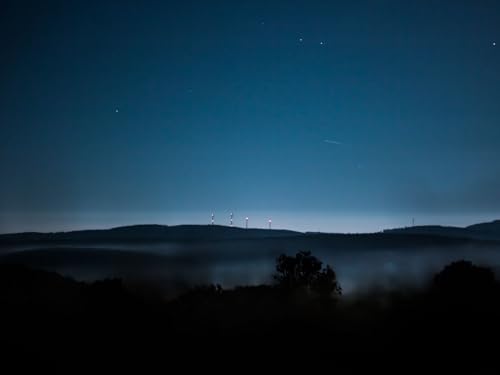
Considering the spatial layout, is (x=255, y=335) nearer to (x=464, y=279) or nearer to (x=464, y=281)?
(x=464, y=281)

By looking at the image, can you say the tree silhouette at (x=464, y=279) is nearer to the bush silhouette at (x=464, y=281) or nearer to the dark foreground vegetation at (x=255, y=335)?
the bush silhouette at (x=464, y=281)

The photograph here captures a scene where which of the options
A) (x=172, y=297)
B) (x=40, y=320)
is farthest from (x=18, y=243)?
(x=40, y=320)

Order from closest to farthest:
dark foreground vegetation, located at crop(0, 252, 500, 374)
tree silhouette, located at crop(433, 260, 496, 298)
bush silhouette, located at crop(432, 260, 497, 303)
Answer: dark foreground vegetation, located at crop(0, 252, 500, 374) → bush silhouette, located at crop(432, 260, 497, 303) → tree silhouette, located at crop(433, 260, 496, 298)

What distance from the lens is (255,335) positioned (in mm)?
26859

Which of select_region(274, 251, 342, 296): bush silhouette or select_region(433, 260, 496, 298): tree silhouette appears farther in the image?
select_region(274, 251, 342, 296): bush silhouette

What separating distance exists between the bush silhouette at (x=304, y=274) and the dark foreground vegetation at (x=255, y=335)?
1960 centimetres

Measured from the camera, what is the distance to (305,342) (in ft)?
81.1

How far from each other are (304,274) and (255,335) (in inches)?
1509

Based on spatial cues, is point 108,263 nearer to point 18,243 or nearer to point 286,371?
point 18,243

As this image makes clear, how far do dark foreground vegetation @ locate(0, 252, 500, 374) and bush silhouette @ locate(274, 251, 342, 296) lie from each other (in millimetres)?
19596

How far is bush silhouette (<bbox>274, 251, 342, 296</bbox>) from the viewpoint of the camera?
62.5 m

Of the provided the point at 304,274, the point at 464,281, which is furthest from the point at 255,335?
the point at 304,274

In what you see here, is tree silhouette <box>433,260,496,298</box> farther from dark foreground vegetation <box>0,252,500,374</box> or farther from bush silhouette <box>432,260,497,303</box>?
dark foreground vegetation <box>0,252,500,374</box>

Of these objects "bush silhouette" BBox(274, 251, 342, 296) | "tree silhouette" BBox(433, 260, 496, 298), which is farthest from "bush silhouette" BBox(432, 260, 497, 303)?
"bush silhouette" BBox(274, 251, 342, 296)
